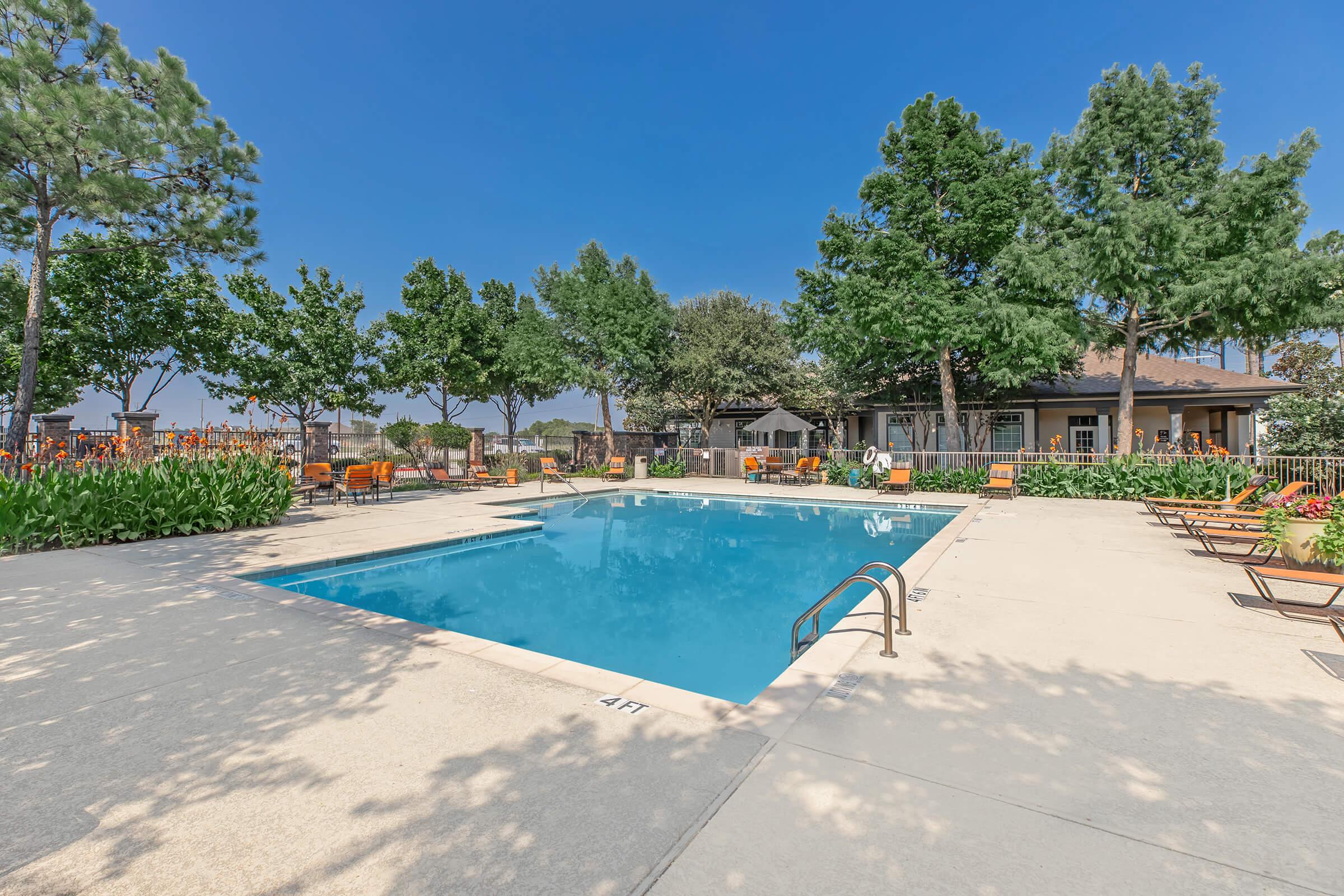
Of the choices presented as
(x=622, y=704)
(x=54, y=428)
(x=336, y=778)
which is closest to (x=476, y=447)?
(x=54, y=428)

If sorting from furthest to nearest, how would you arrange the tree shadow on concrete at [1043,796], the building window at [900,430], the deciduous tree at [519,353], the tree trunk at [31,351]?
1. the deciduous tree at [519,353]
2. the building window at [900,430]
3. the tree trunk at [31,351]
4. the tree shadow on concrete at [1043,796]

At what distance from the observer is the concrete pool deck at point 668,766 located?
1972 millimetres

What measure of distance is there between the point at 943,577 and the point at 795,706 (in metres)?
4.00

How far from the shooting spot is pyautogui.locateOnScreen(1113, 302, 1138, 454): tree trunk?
17.7 metres

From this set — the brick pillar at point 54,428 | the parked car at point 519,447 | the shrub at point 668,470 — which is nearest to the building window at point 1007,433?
the shrub at point 668,470

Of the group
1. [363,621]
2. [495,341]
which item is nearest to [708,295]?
[495,341]

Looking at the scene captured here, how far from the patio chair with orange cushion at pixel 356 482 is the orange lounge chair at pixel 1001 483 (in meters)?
15.8

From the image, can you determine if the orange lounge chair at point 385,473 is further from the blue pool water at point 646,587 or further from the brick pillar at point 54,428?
the brick pillar at point 54,428

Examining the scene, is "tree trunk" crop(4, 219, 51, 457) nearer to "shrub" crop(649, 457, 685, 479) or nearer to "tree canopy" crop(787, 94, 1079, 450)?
"shrub" crop(649, 457, 685, 479)

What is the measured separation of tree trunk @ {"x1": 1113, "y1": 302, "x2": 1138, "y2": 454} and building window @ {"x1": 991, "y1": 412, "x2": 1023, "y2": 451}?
493 cm

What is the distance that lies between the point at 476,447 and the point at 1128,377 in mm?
22084

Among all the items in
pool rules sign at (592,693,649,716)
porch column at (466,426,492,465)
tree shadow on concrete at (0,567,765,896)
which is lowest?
pool rules sign at (592,693,649,716)

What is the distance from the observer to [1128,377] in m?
18.2

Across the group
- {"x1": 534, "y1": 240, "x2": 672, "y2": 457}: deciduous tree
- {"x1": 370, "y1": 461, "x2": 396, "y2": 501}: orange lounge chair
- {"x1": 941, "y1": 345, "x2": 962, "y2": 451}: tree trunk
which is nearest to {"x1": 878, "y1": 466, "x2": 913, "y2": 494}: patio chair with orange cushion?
{"x1": 941, "y1": 345, "x2": 962, "y2": 451}: tree trunk
